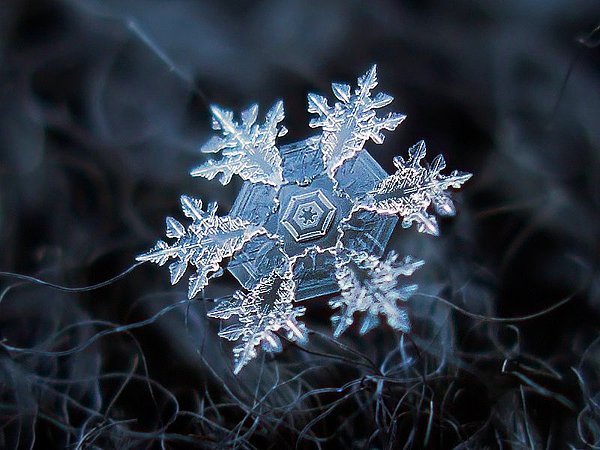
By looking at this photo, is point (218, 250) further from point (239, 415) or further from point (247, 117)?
point (239, 415)

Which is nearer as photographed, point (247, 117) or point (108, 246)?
point (247, 117)

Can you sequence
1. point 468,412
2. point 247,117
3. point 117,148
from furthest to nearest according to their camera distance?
point 117,148 → point 468,412 → point 247,117

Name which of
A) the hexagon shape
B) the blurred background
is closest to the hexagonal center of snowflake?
the hexagon shape

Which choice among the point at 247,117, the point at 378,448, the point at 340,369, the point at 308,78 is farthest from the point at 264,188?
the point at 378,448

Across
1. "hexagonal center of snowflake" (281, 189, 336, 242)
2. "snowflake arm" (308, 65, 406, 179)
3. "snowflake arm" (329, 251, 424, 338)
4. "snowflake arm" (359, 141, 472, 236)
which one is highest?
"snowflake arm" (308, 65, 406, 179)

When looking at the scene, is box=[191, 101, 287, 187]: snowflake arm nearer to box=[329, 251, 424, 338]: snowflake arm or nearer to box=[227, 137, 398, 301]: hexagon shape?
box=[227, 137, 398, 301]: hexagon shape

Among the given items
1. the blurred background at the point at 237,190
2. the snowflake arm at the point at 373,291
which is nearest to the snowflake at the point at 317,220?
the snowflake arm at the point at 373,291

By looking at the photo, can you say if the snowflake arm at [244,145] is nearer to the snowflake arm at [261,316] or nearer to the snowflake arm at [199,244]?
the snowflake arm at [199,244]
